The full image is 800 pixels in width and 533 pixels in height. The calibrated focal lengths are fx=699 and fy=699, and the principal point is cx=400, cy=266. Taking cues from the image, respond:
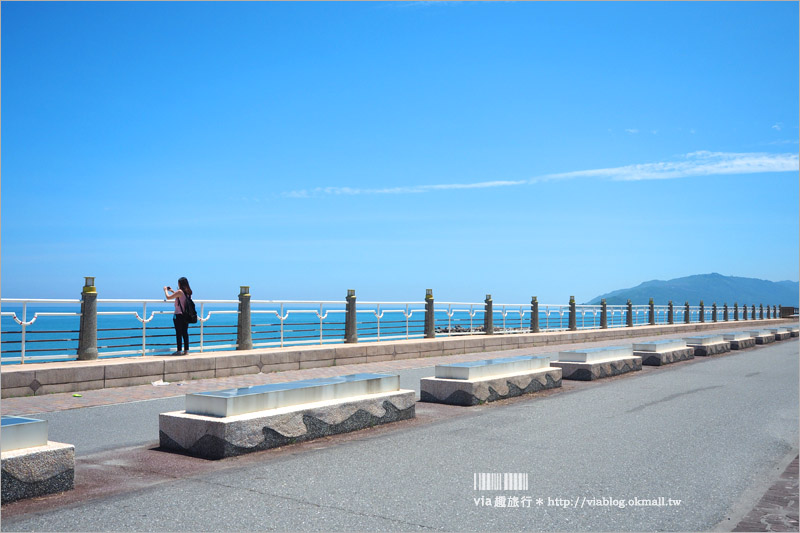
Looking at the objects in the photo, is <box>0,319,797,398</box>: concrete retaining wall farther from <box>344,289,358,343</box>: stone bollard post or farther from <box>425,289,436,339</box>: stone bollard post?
<box>425,289,436,339</box>: stone bollard post

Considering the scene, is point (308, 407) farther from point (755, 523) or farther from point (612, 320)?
point (612, 320)

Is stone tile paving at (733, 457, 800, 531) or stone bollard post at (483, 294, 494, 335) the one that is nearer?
stone tile paving at (733, 457, 800, 531)

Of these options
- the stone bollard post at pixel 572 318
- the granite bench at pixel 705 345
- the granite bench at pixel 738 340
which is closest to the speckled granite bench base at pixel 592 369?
the granite bench at pixel 705 345

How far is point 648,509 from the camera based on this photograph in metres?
5.41

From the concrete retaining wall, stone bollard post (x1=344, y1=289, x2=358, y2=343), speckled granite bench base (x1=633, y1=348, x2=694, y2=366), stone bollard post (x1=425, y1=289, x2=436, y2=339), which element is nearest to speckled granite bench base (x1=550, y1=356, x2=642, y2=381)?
speckled granite bench base (x1=633, y1=348, x2=694, y2=366)

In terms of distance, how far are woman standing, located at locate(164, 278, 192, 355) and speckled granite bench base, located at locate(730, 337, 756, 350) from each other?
19433 mm

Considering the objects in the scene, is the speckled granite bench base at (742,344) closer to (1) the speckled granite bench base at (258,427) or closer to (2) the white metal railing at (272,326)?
(2) the white metal railing at (272,326)

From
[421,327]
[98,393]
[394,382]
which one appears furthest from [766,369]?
[98,393]

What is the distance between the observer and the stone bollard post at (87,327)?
1353cm

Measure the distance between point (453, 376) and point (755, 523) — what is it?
6.27 m

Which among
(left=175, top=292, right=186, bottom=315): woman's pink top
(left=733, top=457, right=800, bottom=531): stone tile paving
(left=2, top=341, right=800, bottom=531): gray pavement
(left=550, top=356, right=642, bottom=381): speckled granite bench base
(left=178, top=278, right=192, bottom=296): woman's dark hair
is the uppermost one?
(left=178, top=278, right=192, bottom=296): woman's dark hair

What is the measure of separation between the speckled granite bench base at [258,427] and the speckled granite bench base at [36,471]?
4.68 feet

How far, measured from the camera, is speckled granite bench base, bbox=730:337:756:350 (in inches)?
1000

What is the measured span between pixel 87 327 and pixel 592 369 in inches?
399
